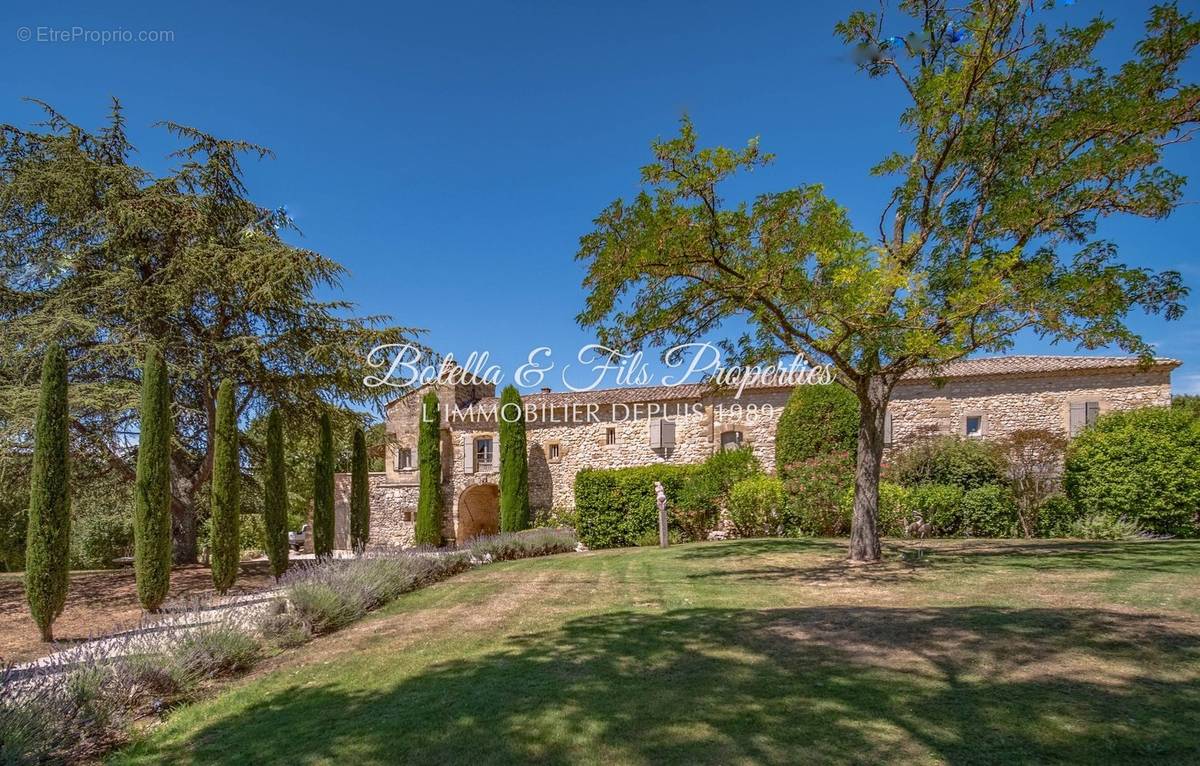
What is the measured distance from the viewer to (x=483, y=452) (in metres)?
24.4

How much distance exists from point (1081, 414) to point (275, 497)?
68.2ft

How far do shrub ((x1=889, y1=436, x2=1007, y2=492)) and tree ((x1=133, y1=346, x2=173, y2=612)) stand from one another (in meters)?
15.1

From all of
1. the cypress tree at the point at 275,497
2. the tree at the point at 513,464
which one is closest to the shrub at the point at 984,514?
the tree at the point at 513,464

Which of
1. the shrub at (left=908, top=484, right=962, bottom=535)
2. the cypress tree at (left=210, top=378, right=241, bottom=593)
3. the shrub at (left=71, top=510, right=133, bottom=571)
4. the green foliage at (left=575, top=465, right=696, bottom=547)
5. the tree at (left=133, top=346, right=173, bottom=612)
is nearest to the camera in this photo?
the tree at (left=133, top=346, right=173, bottom=612)

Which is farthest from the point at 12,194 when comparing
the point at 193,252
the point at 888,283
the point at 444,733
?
the point at 888,283

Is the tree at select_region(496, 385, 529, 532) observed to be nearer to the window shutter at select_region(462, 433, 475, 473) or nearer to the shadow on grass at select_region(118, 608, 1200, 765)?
the window shutter at select_region(462, 433, 475, 473)

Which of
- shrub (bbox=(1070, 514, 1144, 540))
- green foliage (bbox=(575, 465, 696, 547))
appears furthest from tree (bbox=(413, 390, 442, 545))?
shrub (bbox=(1070, 514, 1144, 540))

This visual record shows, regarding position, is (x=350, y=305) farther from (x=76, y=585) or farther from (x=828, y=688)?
(x=828, y=688)

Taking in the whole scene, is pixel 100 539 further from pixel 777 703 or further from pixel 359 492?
pixel 777 703

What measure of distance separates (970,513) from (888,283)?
8.58m

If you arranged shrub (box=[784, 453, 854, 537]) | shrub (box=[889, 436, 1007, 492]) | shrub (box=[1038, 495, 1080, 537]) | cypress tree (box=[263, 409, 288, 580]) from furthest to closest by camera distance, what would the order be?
shrub (box=[784, 453, 854, 537]) → shrub (box=[889, 436, 1007, 492]) → shrub (box=[1038, 495, 1080, 537]) → cypress tree (box=[263, 409, 288, 580])

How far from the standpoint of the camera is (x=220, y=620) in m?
6.69

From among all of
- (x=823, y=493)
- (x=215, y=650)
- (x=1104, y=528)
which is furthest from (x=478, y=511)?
(x=1104, y=528)

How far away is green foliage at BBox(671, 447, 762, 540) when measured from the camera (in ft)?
55.8
